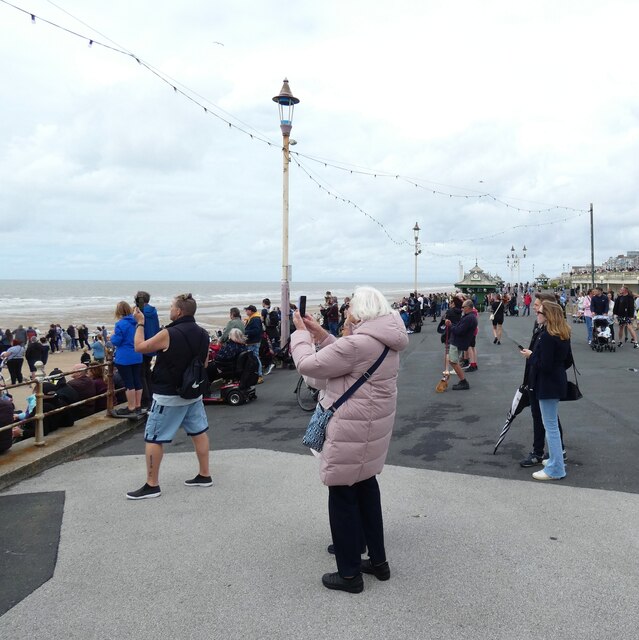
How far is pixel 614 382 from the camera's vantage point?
10.1m

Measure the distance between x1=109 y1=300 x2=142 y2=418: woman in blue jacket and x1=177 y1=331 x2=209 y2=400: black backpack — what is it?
2637 mm

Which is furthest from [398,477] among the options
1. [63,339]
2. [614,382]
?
[63,339]

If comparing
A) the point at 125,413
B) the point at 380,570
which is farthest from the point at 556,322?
the point at 125,413

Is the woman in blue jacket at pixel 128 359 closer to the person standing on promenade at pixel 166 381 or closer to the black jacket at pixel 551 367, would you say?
the person standing on promenade at pixel 166 381

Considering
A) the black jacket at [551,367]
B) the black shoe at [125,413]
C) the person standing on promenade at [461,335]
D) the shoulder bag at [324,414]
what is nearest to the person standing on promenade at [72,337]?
the person standing on promenade at [461,335]

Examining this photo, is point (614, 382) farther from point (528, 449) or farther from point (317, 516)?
point (317, 516)

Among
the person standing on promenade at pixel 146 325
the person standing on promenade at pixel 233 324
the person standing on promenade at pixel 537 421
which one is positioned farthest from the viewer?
the person standing on promenade at pixel 233 324

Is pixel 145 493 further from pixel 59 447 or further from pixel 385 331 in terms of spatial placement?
pixel 385 331

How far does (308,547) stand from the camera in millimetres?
3775

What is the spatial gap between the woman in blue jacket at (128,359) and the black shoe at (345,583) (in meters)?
4.66

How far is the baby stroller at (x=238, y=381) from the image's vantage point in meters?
9.02

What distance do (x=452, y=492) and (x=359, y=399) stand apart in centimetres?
216

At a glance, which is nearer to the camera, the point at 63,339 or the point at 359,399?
the point at 359,399

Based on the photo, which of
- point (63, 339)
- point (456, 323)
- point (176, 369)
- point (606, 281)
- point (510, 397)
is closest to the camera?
point (176, 369)
